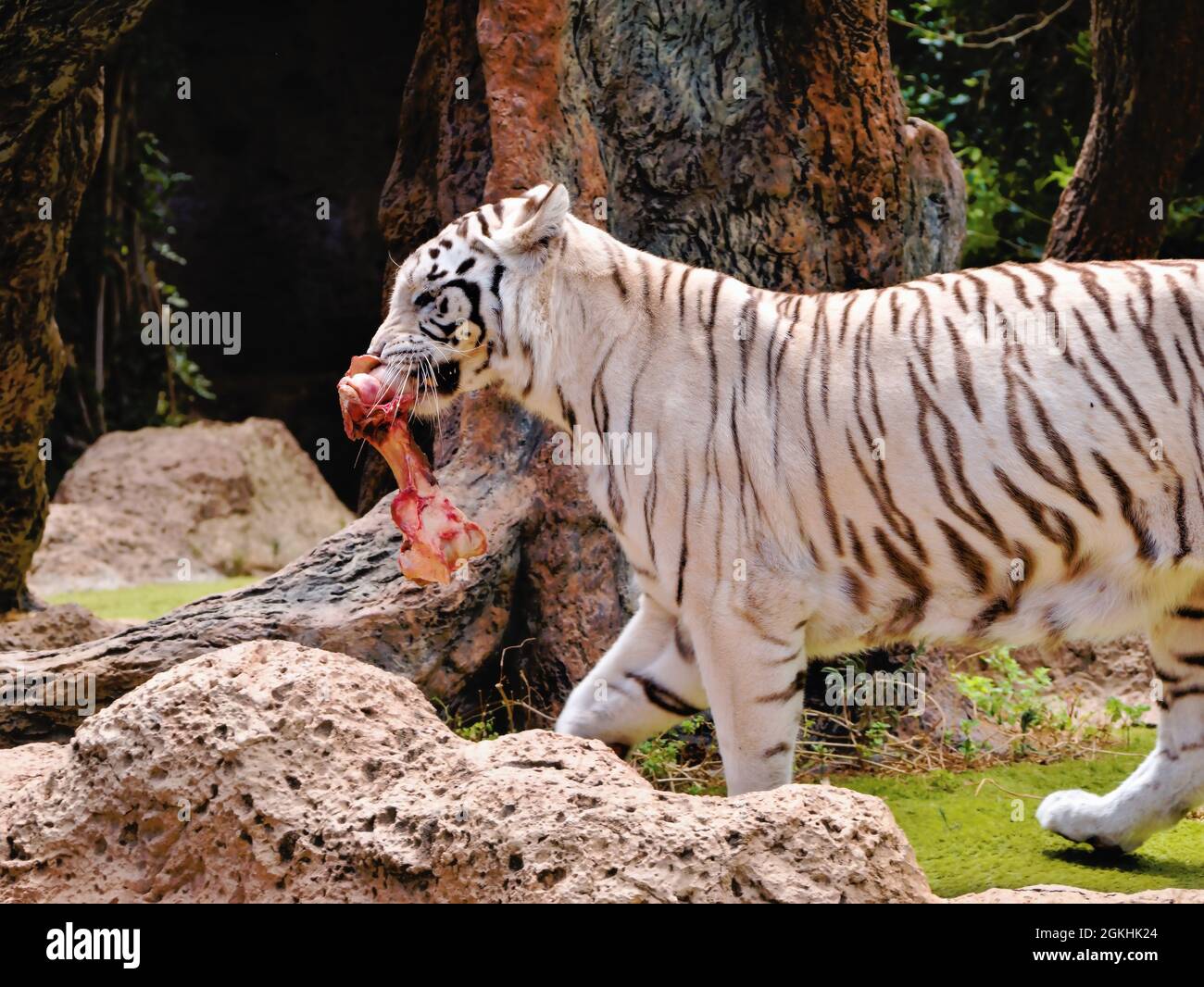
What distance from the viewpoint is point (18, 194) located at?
6.46 m

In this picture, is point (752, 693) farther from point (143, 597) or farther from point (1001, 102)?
point (1001, 102)

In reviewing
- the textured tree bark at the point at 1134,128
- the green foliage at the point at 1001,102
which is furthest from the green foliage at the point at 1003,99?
the textured tree bark at the point at 1134,128

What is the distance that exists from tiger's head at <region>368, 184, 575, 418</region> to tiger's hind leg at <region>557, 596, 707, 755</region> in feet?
3.09

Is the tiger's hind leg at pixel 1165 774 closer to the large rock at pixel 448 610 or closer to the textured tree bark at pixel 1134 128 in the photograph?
the large rock at pixel 448 610

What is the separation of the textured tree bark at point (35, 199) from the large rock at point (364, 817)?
2.81 metres

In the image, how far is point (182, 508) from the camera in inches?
443

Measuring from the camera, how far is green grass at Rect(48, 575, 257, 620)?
30.0 feet

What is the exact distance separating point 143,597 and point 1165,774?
23.1 feet

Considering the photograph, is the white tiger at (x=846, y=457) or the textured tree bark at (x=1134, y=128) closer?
the white tiger at (x=846, y=457)

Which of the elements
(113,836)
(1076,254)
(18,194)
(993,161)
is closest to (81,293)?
(18,194)

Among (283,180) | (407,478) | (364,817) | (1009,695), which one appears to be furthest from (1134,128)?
(283,180)

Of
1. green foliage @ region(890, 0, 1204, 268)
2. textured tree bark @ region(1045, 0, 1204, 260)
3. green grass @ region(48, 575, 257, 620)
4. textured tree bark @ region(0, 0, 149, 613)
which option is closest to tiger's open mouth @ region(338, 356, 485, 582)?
textured tree bark @ region(0, 0, 149, 613)

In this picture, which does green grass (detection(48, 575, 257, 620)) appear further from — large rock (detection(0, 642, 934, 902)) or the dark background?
large rock (detection(0, 642, 934, 902))

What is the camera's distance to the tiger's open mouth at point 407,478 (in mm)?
4559
